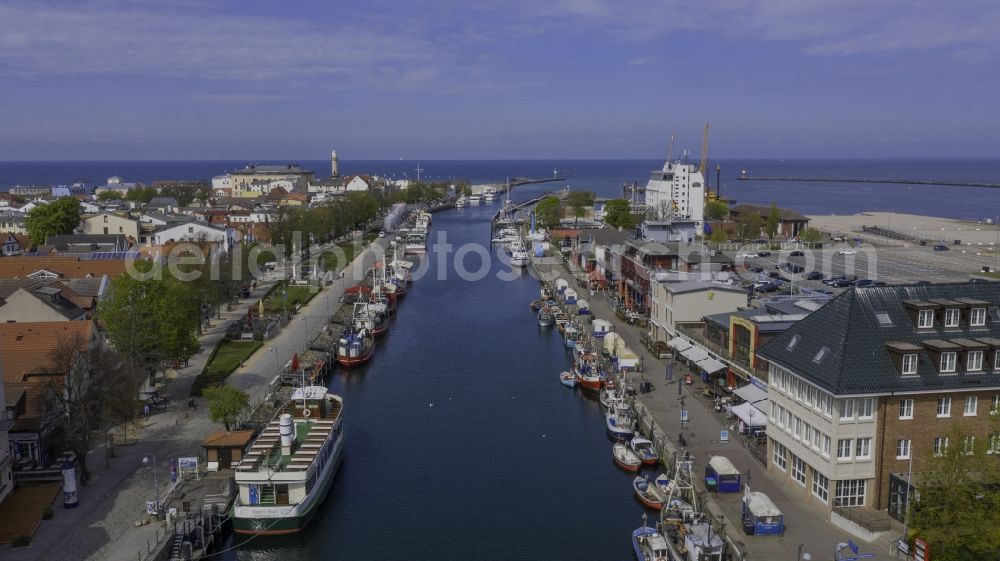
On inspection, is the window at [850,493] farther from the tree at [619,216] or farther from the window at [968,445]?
the tree at [619,216]

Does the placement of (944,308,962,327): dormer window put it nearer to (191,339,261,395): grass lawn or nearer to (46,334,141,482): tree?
(46,334,141,482): tree

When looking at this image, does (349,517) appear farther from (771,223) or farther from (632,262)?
(771,223)

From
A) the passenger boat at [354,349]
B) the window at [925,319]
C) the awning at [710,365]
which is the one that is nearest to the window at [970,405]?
the window at [925,319]

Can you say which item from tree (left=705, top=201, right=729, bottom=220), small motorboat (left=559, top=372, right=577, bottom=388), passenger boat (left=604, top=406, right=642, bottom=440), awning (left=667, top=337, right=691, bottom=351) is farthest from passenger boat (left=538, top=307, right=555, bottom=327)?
tree (left=705, top=201, right=729, bottom=220)

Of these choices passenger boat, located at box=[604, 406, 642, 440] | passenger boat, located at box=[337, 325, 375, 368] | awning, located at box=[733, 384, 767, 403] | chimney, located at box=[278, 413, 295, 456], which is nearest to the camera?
chimney, located at box=[278, 413, 295, 456]

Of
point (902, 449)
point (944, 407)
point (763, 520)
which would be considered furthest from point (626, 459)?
point (944, 407)
